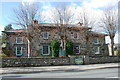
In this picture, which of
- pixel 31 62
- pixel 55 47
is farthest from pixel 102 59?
pixel 31 62

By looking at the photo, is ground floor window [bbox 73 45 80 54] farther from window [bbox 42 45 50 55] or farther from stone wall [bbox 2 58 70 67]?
stone wall [bbox 2 58 70 67]

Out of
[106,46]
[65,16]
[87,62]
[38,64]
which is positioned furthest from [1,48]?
[106,46]

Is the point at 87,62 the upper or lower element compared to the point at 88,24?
lower

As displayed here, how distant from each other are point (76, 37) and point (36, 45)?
8.76 meters

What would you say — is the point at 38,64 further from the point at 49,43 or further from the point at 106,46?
the point at 106,46

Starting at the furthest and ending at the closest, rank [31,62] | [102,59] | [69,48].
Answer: [69,48], [102,59], [31,62]

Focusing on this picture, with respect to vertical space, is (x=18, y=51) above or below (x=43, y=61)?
above

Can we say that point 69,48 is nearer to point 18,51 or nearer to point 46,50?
point 46,50

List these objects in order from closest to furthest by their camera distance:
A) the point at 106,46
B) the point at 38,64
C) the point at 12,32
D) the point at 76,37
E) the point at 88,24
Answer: the point at 38,64 < the point at 88,24 < the point at 12,32 < the point at 76,37 < the point at 106,46

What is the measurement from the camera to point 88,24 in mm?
25734

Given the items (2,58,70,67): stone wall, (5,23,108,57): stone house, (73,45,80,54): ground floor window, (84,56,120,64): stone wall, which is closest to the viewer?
(2,58,70,67): stone wall

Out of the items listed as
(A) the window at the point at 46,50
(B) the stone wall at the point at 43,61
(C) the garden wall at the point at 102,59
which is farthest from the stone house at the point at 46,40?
(B) the stone wall at the point at 43,61

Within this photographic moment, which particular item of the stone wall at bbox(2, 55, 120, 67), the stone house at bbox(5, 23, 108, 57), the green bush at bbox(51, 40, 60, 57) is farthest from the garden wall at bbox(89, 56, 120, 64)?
the green bush at bbox(51, 40, 60, 57)

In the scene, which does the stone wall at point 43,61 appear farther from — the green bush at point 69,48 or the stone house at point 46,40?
the green bush at point 69,48
